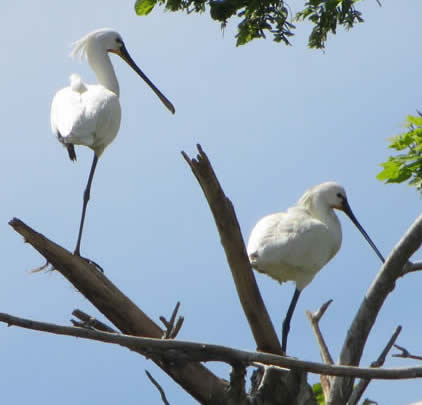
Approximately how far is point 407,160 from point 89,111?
3812mm

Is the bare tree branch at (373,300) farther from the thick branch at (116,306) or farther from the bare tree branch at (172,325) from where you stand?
the bare tree branch at (172,325)

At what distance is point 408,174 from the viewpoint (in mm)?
5664

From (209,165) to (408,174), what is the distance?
119cm

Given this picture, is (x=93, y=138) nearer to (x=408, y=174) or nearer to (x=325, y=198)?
(x=325, y=198)

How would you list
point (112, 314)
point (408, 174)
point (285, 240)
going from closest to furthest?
1. point (408, 174)
2. point (112, 314)
3. point (285, 240)

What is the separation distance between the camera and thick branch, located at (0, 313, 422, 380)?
4.49 meters

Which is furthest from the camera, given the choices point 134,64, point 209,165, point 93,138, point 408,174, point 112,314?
point 134,64

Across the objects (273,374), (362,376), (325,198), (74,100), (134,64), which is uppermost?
(134,64)

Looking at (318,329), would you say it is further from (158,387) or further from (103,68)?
(103,68)

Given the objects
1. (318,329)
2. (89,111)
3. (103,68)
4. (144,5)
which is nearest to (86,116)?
(89,111)

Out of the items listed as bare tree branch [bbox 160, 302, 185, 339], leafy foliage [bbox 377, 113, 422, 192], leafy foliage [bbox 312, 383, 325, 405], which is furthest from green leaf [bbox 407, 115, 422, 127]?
leafy foliage [bbox 312, 383, 325, 405]

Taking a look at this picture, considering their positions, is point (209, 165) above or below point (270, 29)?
below

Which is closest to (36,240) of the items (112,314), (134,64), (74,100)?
(112,314)

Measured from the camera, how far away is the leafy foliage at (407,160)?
221 inches
